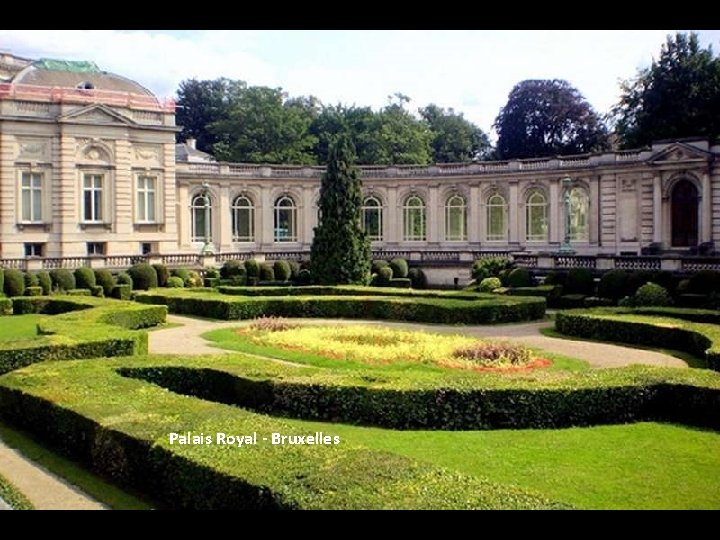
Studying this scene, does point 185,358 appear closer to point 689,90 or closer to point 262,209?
point 262,209

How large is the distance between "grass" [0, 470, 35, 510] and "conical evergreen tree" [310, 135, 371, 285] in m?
26.8

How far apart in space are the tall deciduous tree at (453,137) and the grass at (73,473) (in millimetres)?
62470

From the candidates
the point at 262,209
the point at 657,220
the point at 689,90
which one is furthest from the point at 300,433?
the point at 689,90

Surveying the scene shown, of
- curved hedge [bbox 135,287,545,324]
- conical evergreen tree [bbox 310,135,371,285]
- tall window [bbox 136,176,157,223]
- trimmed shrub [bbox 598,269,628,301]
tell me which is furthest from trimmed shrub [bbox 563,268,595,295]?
tall window [bbox 136,176,157,223]

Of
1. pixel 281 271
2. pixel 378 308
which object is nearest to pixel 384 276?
pixel 281 271

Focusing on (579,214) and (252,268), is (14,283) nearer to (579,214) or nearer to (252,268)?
(252,268)

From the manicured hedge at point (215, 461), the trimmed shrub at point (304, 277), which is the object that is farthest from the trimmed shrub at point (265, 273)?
the manicured hedge at point (215, 461)

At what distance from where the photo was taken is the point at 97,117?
145 feet

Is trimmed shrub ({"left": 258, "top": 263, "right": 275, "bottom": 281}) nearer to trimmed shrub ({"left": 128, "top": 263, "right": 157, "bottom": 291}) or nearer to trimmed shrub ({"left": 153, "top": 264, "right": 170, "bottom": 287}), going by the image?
trimmed shrub ({"left": 153, "top": 264, "right": 170, "bottom": 287})

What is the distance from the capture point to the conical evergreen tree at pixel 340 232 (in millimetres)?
37438

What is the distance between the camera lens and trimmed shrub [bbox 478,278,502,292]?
37562 millimetres

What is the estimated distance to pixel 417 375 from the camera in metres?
15.1

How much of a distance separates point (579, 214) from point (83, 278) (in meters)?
27.4
